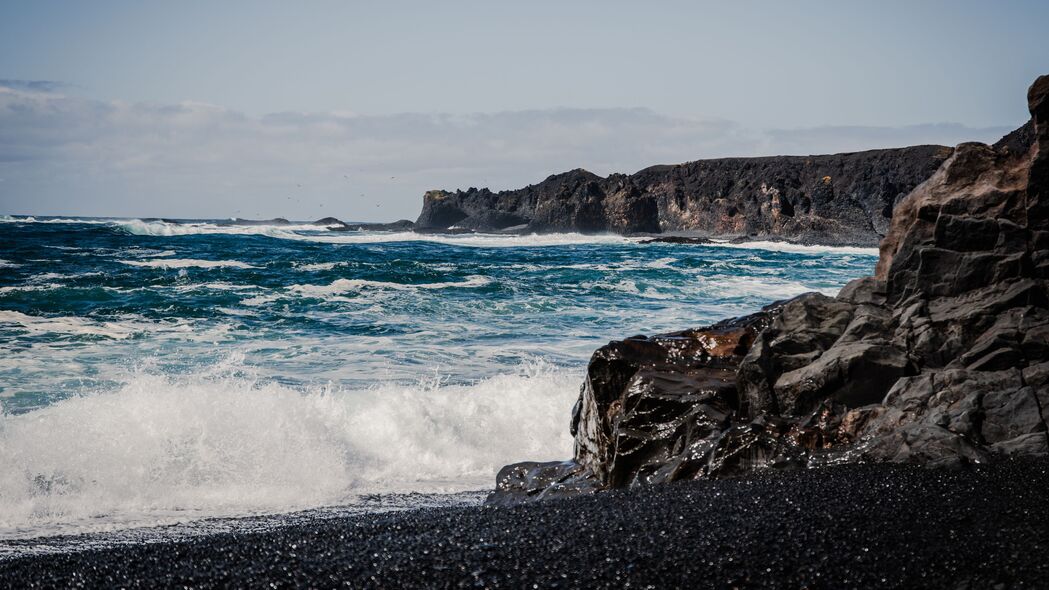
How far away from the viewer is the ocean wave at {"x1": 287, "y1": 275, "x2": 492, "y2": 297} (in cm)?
1971

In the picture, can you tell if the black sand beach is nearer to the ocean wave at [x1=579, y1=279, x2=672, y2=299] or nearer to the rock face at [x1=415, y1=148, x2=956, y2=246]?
the ocean wave at [x1=579, y1=279, x2=672, y2=299]

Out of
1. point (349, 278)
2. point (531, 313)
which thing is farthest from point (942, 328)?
point (349, 278)

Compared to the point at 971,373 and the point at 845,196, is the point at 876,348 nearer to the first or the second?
the point at 971,373

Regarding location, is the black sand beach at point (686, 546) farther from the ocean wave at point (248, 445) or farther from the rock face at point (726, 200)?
the rock face at point (726, 200)

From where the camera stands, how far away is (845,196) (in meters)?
74.9

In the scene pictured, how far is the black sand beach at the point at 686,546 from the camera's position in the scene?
3.37 m

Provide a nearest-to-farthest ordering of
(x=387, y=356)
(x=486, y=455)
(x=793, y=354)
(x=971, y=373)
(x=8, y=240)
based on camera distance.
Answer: (x=971, y=373), (x=793, y=354), (x=486, y=455), (x=387, y=356), (x=8, y=240)

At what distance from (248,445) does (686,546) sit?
17.2 ft

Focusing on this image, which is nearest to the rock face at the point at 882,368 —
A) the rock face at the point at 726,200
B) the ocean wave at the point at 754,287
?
the ocean wave at the point at 754,287

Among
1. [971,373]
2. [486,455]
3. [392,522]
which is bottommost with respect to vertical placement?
[486,455]

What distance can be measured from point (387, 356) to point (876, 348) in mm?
7918

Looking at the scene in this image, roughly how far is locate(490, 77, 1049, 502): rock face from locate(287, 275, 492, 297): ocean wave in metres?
13.4

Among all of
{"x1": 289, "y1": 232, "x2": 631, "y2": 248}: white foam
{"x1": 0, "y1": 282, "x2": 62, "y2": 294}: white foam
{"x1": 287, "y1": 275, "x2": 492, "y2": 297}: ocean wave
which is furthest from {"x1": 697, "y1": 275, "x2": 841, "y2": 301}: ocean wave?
{"x1": 289, "y1": 232, "x2": 631, "y2": 248}: white foam

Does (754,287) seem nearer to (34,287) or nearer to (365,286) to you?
(365,286)
